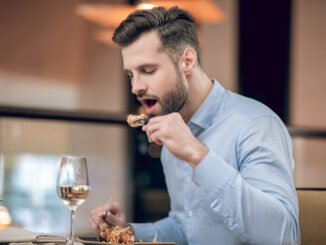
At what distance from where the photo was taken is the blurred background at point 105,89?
3.26 meters

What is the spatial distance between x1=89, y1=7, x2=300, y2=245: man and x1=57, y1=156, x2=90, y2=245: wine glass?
194mm

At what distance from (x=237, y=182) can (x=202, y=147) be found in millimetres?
118

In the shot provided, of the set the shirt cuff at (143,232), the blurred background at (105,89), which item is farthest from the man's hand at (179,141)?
the blurred background at (105,89)

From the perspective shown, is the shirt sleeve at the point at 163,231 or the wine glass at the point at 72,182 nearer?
the wine glass at the point at 72,182

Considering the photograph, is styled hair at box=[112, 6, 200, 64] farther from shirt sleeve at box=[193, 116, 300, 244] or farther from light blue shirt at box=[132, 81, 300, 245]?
shirt sleeve at box=[193, 116, 300, 244]

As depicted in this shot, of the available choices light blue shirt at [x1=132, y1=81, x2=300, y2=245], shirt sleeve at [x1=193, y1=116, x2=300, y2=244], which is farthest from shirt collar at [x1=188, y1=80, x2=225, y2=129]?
shirt sleeve at [x1=193, y1=116, x2=300, y2=244]

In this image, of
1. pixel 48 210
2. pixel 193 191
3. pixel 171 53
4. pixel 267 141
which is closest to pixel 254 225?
pixel 267 141

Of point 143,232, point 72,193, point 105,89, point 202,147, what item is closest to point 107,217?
point 143,232

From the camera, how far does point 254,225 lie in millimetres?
1160

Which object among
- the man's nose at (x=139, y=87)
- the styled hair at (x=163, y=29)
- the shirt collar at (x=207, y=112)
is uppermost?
the styled hair at (x=163, y=29)

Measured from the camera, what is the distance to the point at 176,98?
1521mm

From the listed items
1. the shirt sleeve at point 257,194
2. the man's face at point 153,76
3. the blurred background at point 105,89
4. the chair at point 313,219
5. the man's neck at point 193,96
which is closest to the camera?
the shirt sleeve at point 257,194

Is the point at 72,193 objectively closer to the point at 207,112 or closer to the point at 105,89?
the point at 207,112

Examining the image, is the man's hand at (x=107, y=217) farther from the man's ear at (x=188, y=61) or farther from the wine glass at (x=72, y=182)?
the man's ear at (x=188, y=61)
